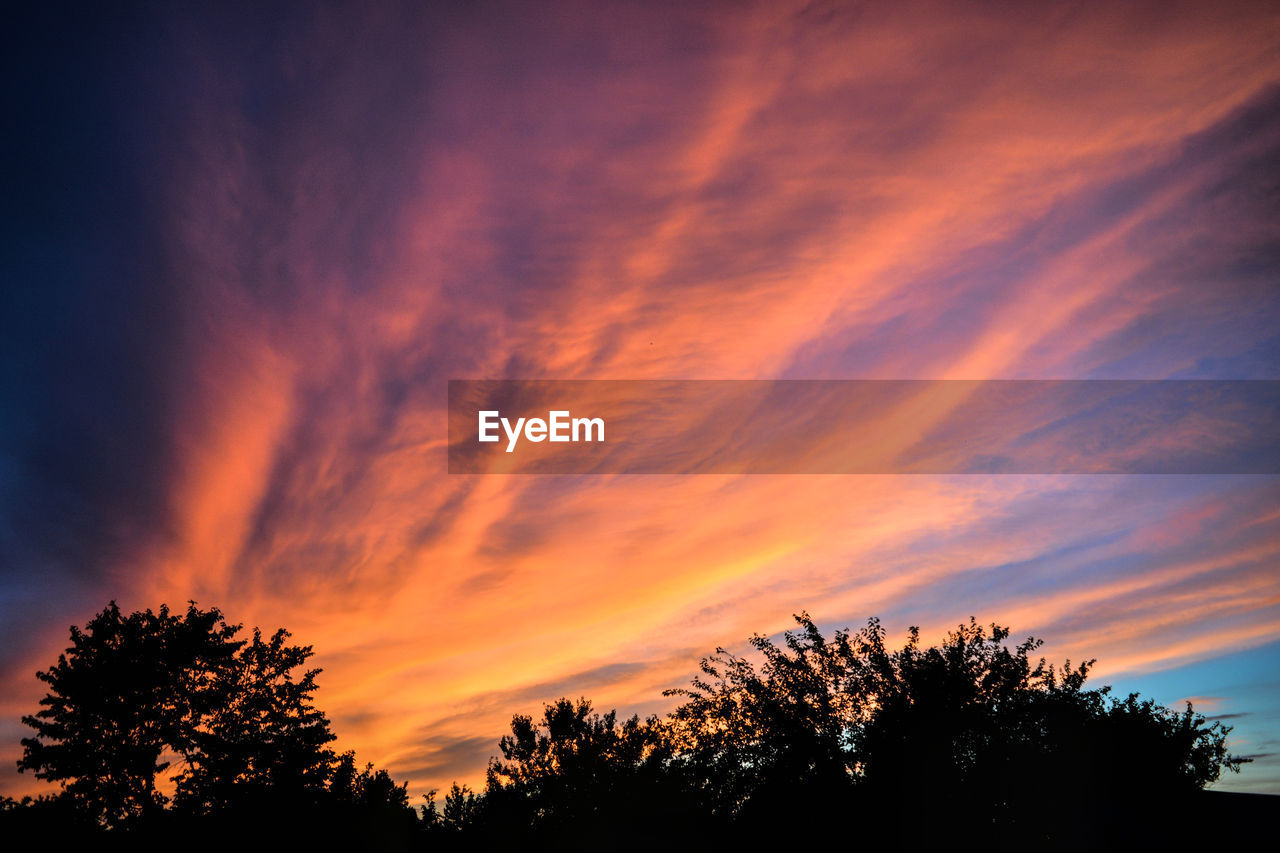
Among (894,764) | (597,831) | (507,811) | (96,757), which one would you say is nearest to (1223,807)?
(894,764)

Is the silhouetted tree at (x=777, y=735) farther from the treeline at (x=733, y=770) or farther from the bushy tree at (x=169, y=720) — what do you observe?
the bushy tree at (x=169, y=720)

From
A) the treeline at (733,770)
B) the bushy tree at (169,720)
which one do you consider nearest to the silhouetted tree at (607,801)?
the treeline at (733,770)

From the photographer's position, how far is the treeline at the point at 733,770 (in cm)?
2028

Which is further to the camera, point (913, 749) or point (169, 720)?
point (169, 720)

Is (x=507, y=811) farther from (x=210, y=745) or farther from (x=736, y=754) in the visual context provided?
(x=210, y=745)

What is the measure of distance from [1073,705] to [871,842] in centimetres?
1121

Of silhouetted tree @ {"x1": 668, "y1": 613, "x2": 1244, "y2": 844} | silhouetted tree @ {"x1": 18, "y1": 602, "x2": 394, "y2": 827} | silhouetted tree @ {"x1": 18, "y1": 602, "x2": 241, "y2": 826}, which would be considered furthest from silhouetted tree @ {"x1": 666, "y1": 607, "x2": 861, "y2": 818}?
silhouetted tree @ {"x1": 18, "y1": 602, "x2": 241, "y2": 826}

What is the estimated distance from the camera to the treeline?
66.5 ft

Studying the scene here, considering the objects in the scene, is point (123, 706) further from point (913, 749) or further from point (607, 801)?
point (913, 749)

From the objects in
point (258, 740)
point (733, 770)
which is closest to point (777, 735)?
point (733, 770)

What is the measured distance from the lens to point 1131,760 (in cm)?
2611

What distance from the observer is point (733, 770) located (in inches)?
923

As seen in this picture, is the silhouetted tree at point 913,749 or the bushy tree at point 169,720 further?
the bushy tree at point 169,720

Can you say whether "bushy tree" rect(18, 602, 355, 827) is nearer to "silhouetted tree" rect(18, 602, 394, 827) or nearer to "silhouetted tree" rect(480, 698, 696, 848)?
"silhouetted tree" rect(18, 602, 394, 827)
